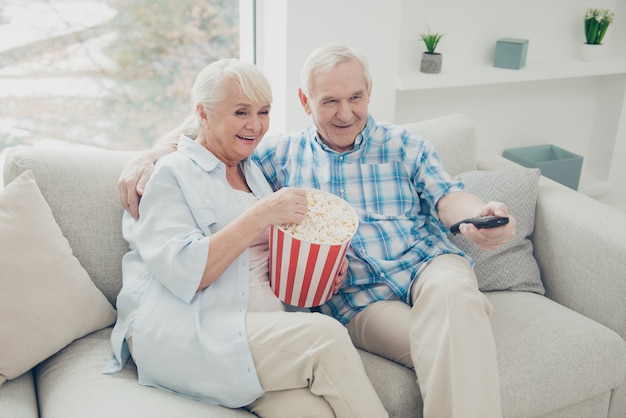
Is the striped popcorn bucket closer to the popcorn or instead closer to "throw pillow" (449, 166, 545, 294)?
the popcorn

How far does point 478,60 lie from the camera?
3.18m

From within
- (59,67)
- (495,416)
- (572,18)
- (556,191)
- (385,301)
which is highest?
(572,18)

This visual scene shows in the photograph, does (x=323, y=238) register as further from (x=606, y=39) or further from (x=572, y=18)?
(x=606, y=39)

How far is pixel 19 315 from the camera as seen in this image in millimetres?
1563

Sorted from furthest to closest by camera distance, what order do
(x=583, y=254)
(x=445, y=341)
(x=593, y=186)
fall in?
(x=593, y=186), (x=583, y=254), (x=445, y=341)

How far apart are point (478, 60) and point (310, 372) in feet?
7.09

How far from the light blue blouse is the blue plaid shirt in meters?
0.34

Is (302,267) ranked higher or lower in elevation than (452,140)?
lower

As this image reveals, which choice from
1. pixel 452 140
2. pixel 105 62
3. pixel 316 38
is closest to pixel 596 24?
pixel 452 140

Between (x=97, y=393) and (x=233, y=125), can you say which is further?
(x=233, y=125)

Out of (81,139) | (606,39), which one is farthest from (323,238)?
(606,39)

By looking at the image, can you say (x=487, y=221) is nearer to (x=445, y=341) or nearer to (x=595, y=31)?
(x=445, y=341)

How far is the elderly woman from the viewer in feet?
4.97

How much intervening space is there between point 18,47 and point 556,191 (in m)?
2.01
